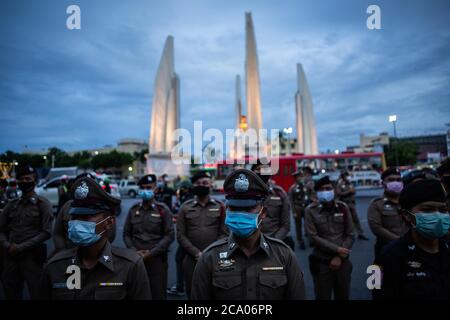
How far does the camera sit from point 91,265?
6.79 feet

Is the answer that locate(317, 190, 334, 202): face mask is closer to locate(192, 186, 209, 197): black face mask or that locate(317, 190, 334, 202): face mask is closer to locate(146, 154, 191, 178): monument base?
locate(192, 186, 209, 197): black face mask

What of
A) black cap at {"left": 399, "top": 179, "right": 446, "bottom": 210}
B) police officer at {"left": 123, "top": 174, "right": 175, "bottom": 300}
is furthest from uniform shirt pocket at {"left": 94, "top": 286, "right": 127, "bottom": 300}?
black cap at {"left": 399, "top": 179, "right": 446, "bottom": 210}

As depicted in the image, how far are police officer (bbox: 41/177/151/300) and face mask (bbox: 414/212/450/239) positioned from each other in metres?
2.15

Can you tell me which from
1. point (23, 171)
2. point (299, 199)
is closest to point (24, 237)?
point (23, 171)

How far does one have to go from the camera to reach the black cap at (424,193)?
2.22 meters

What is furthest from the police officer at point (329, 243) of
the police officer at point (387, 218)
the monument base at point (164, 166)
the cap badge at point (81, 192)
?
the monument base at point (164, 166)

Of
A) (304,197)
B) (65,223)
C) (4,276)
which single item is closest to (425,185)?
(65,223)

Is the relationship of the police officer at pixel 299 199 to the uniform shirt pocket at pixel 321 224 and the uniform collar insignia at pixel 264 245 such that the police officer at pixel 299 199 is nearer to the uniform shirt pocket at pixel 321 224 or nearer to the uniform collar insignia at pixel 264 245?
the uniform shirt pocket at pixel 321 224

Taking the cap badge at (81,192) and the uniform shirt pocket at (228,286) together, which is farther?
the cap badge at (81,192)

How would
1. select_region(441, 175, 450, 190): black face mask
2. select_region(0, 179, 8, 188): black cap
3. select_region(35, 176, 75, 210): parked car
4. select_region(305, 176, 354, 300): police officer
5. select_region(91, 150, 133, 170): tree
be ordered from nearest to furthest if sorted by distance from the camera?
select_region(305, 176, 354, 300): police officer
select_region(441, 175, 450, 190): black face mask
select_region(0, 179, 8, 188): black cap
select_region(35, 176, 75, 210): parked car
select_region(91, 150, 133, 170): tree

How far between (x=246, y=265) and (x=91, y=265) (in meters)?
1.14

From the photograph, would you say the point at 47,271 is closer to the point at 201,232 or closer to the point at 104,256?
the point at 104,256

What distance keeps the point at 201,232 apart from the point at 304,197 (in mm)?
5525

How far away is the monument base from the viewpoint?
4081cm
